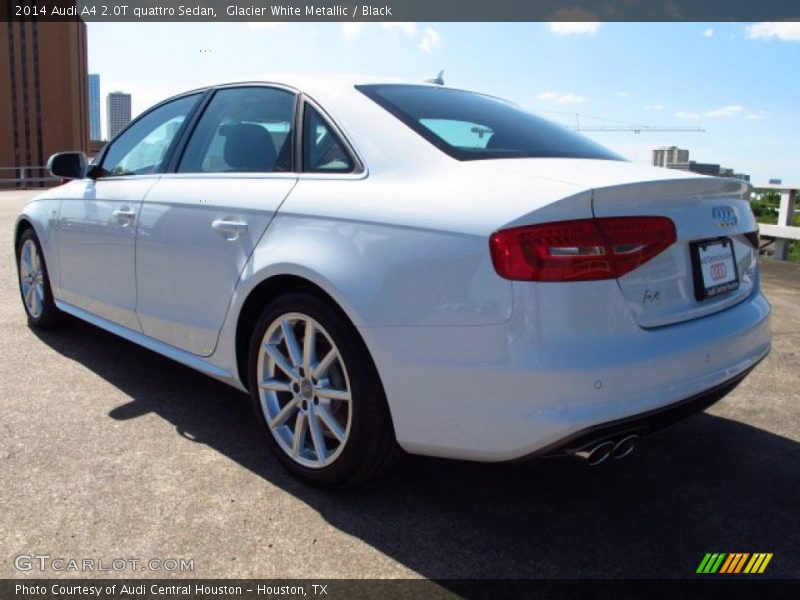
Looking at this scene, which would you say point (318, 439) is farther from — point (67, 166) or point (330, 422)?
point (67, 166)

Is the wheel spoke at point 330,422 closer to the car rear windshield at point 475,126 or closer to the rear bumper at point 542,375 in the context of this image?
the rear bumper at point 542,375

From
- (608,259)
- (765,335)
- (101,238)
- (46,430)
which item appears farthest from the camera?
(101,238)

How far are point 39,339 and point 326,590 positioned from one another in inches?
140

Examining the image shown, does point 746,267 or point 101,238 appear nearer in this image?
point 746,267

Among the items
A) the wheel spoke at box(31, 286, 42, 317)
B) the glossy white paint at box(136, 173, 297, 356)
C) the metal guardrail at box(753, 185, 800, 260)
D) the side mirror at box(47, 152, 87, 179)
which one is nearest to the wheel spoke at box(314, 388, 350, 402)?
the glossy white paint at box(136, 173, 297, 356)

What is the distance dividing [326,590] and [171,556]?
53 cm

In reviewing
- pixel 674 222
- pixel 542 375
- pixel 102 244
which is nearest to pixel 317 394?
pixel 542 375

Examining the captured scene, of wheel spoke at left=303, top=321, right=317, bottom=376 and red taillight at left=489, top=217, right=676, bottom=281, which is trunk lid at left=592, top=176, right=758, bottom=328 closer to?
red taillight at left=489, top=217, right=676, bottom=281

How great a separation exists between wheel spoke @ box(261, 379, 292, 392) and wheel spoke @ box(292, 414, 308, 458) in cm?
13

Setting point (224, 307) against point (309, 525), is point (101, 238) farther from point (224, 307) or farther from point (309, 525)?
point (309, 525)

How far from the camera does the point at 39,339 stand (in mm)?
4824

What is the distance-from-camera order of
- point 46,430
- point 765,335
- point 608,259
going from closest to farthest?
point 608,259 < point 765,335 < point 46,430

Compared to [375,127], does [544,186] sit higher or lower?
lower

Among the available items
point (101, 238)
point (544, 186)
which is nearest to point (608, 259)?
point (544, 186)
